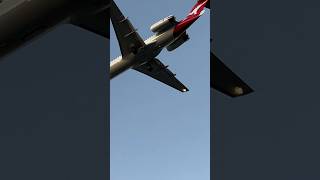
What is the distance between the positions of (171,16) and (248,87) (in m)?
4.84

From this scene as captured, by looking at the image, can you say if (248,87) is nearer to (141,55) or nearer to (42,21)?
(141,55)

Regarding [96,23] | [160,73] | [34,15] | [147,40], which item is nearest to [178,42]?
[147,40]

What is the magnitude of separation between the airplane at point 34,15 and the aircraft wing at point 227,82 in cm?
843

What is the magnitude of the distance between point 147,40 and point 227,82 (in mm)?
4358

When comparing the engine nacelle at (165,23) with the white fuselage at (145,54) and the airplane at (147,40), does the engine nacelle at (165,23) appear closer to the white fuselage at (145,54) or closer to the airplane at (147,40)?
the airplane at (147,40)

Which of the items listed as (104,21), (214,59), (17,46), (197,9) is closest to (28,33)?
(17,46)

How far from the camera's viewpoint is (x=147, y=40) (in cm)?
2338

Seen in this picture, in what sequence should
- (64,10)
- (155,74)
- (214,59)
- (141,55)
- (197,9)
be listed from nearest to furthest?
1. (64,10)
2. (214,59)
3. (197,9)
4. (141,55)
5. (155,74)

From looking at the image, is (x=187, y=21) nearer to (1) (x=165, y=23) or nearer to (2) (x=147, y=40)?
(1) (x=165, y=23)

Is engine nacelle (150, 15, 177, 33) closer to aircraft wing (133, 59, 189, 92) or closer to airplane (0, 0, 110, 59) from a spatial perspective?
aircraft wing (133, 59, 189, 92)

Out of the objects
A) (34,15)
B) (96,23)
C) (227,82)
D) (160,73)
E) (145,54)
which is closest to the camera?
(34,15)

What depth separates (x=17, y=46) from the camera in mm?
13633

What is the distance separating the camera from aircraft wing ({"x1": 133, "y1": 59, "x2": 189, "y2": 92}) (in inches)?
973

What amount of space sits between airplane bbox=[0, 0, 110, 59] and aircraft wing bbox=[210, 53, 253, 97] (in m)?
8.43
